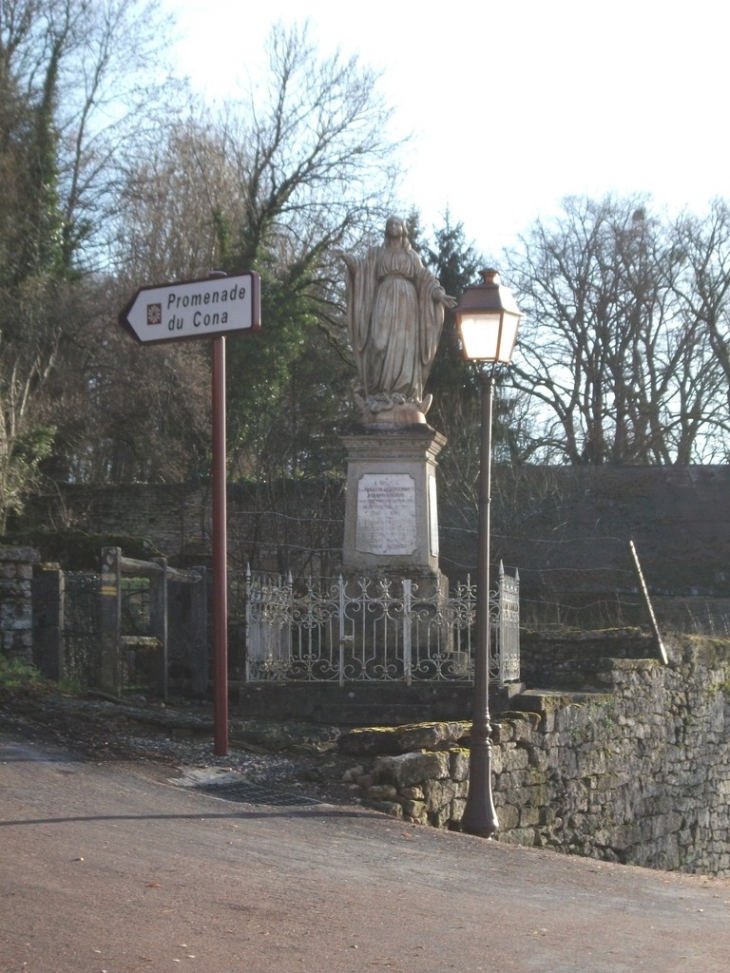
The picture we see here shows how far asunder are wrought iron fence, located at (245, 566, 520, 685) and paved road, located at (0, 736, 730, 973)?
142 inches

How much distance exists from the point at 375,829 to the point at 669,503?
74.9 feet

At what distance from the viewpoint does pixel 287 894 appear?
22.4ft

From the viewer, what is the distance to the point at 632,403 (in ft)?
119

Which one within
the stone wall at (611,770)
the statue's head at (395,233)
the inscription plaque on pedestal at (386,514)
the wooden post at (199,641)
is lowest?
the stone wall at (611,770)

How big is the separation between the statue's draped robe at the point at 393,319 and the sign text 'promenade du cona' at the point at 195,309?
4.26 metres

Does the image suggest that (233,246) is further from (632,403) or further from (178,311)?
(178,311)

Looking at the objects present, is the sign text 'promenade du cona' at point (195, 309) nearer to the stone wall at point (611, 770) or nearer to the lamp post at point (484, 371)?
the lamp post at point (484, 371)

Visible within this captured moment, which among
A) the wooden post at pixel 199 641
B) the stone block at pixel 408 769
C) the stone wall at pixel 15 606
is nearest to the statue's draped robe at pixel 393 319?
the wooden post at pixel 199 641

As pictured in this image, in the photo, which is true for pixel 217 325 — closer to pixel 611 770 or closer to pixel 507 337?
pixel 507 337

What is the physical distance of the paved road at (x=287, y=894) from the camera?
583 centimetres

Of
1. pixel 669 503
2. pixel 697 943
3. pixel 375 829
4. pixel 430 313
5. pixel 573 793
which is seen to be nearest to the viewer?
pixel 697 943

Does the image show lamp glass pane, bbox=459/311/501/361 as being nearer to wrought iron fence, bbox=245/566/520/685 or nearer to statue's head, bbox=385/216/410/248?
wrought iron fence, bbox=245/566/520/685

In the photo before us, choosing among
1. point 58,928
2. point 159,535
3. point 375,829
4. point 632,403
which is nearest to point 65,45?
point 159,535

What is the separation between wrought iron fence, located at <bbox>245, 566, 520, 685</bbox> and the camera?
1278cm
